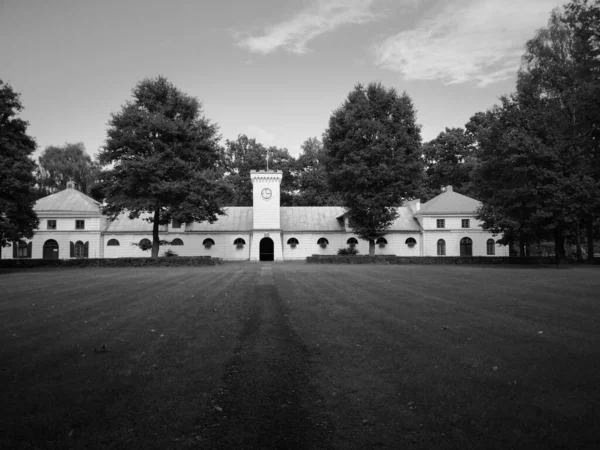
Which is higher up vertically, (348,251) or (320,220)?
(320,220)

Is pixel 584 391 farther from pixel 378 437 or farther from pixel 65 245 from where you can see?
pixel 65 245

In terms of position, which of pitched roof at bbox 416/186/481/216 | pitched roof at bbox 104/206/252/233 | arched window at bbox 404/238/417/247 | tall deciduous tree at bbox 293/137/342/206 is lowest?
arched window at bbox 404/238/417/247

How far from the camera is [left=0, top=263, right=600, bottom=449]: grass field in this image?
4527 mm

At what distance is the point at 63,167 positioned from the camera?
6325cm

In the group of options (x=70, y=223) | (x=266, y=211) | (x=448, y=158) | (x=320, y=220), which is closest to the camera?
(x=266, y=211)

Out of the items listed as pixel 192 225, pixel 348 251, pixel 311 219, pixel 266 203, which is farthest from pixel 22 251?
pixel 348 251

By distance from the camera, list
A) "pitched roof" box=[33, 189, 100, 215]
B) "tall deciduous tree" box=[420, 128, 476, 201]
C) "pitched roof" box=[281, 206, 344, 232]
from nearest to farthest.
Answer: "pitched roof" box=[33, 189, 100, 215]
"pitched roof" box=[281, 206, 344, 232]
"tall deciduous tree" box=[420, 128, 476, 201]

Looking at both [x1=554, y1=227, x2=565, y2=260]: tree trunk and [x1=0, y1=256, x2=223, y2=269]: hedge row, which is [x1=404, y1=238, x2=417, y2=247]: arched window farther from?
[x1=0, y1=256, x2=223, y2=269]: hedge row

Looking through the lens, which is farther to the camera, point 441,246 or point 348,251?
point 441,246

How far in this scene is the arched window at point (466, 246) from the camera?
161 feet

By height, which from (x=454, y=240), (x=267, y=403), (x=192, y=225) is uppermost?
(x=192, y=225)

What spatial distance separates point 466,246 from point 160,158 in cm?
3637

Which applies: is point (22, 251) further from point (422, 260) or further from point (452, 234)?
point (452, 234)

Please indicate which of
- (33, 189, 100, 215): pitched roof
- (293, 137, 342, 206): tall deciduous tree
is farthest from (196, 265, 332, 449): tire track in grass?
(293, 137, 342, 206): tall deciduous tree
